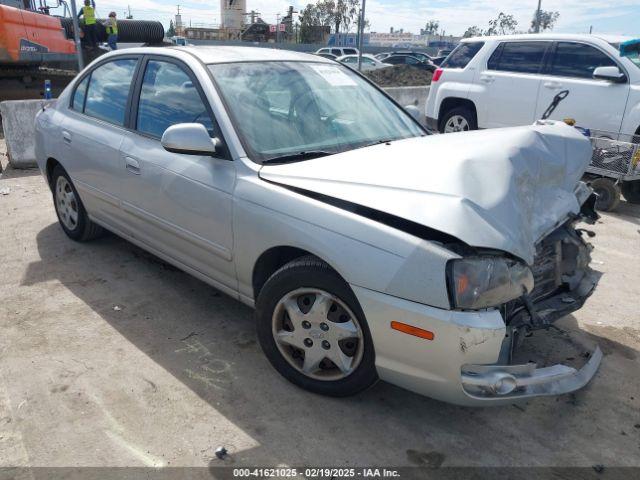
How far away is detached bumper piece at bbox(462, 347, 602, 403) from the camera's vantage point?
2.30m

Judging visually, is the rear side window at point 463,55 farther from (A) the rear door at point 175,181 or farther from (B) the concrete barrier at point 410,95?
(A) the rear door at point 175,181

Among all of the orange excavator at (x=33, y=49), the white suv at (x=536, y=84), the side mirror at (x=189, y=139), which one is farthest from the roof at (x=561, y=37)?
the orange excavator at (x=33, y=49)

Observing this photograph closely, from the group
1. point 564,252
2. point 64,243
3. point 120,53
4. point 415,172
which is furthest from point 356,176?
point 64,243

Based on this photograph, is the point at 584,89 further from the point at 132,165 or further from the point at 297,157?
the point at 132,165

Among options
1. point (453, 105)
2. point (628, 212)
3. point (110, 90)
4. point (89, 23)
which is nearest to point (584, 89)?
point (628, 212)

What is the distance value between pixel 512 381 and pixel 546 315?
0.62 meters

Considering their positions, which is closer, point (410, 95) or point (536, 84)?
point (536, 84)

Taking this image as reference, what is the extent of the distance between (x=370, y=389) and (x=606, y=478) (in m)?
1.18

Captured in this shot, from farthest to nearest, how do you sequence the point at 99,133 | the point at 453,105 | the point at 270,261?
the point at 453,105
the point at 99,133
the point at 270,261

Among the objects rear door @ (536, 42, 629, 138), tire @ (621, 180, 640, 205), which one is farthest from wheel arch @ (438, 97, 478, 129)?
tire @ (621, 180, 640, 205)

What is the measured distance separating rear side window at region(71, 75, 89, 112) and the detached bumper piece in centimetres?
387

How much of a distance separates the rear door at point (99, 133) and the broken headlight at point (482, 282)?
105 inches

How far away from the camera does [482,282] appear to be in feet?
7.44

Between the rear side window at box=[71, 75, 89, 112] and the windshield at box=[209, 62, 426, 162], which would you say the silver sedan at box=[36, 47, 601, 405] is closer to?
the windshield at box=[209, 62, 426, 162]
